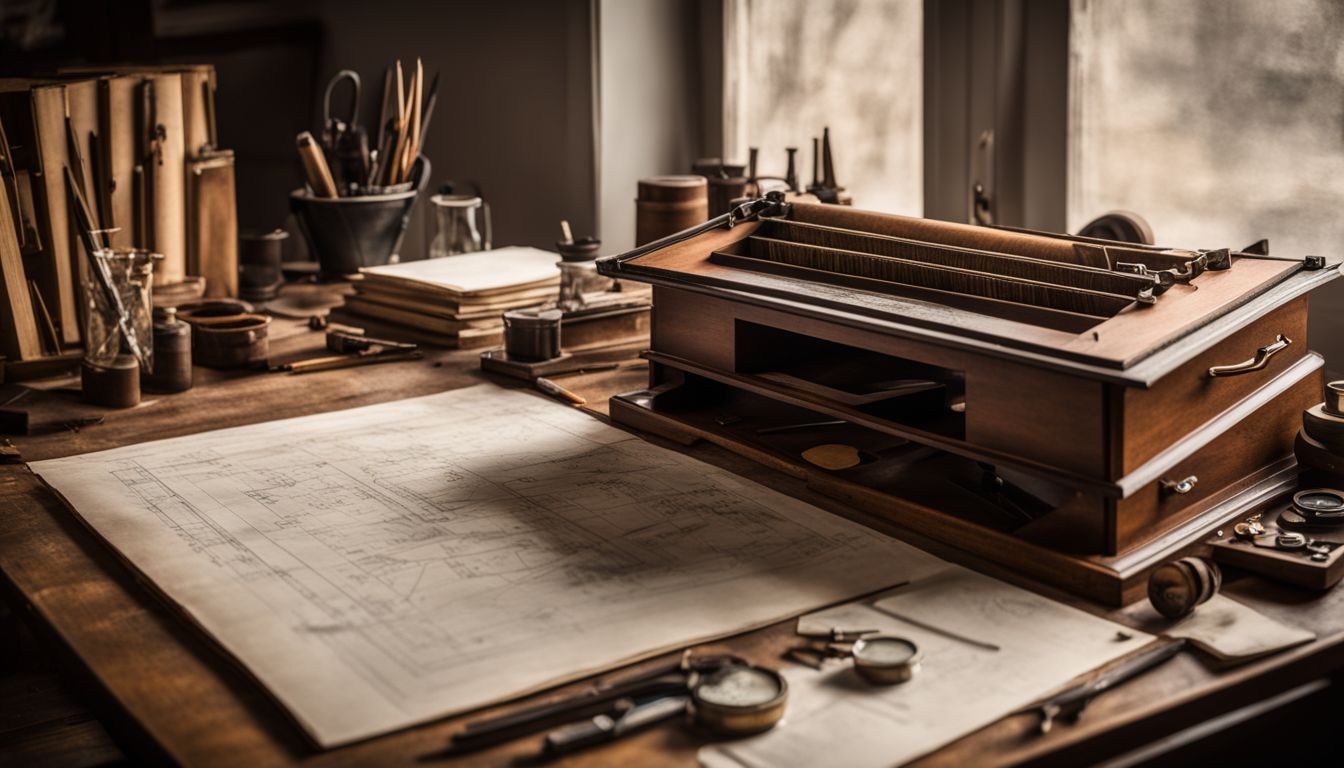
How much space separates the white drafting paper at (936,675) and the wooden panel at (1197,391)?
8.3 inches

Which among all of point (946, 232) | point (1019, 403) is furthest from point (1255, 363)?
point (946, 232)

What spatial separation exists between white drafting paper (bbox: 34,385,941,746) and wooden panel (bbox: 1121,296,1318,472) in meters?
0.29

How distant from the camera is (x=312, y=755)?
129 centimetres

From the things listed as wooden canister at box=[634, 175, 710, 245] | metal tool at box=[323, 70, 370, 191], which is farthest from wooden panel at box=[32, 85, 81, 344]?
wooden canister at box=[634, 175, 710, 245]

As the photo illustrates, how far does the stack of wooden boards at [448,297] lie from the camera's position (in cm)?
288

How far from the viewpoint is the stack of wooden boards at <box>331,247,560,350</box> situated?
2.88 meters

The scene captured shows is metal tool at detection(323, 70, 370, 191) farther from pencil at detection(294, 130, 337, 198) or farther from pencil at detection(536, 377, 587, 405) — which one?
pencil at detection(536, 377, 587, 405)

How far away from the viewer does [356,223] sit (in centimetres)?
331

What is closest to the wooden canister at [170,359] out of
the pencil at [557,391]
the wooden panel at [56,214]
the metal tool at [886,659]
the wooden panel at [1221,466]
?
the wooden panel at [56,214]

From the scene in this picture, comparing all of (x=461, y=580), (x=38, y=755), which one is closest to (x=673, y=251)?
(x=461, y=580)

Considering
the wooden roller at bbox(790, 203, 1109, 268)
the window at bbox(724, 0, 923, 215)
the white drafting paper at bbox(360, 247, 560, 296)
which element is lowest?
the white drafting paper at bbox(360, 247, 560, 296)

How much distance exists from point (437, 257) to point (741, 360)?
1384mm

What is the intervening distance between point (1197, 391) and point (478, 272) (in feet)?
5.66

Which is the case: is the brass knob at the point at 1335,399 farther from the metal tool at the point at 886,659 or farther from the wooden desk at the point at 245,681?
the metal tool at the point at 886,659
